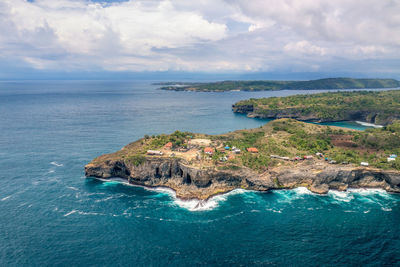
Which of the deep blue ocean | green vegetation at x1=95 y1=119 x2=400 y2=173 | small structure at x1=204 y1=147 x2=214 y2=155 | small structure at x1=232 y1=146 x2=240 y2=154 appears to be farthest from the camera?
small structure at x1=232 y1=146 x2=240 y2=154

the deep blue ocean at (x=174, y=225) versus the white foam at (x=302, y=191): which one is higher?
the white foam at (x=302, y=191)

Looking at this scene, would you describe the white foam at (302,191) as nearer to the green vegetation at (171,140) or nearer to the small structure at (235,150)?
the small structure at (235,150)

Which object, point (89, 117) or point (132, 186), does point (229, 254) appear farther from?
point (89, 117)

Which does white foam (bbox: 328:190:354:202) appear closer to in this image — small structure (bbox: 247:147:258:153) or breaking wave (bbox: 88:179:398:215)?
breaking wave (bbox: 88:179:398:215)

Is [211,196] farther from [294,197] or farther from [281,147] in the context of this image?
[281,147]

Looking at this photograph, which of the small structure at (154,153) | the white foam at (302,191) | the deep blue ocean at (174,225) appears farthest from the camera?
the small structure at (154,153)

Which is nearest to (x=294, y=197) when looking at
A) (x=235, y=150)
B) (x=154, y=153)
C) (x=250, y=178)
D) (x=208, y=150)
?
(x=250, y=178)

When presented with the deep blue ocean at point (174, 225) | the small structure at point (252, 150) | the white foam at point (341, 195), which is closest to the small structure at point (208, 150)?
the small structure at point (252, 150)

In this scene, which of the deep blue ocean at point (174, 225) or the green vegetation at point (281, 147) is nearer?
the deep blue ocean at point (174, 225)

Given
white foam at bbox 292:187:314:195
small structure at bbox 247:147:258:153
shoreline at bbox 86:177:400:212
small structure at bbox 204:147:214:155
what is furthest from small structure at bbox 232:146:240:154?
white foam at bbox 292:187:314:195
